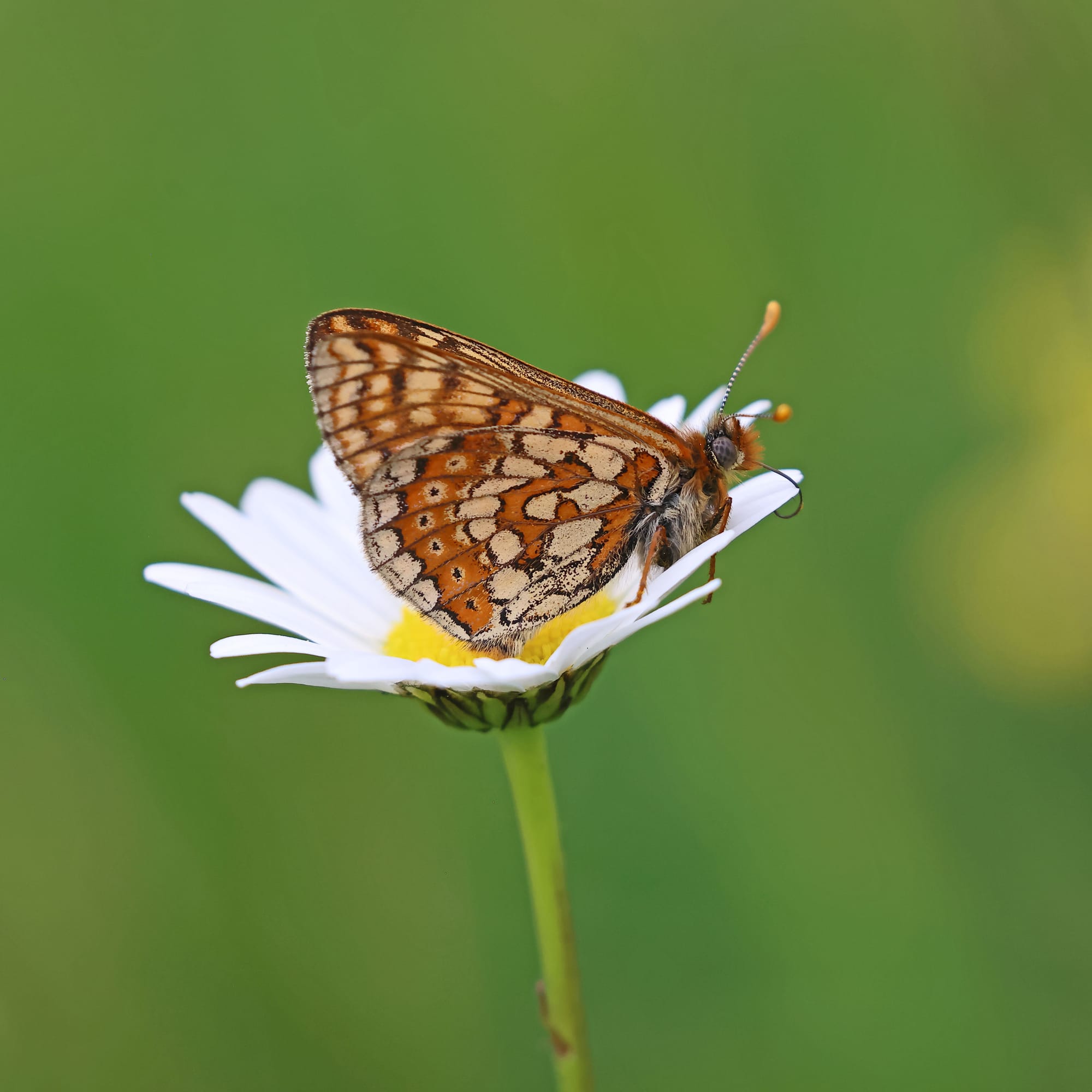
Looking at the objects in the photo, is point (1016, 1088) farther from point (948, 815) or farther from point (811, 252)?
point (811, 252)

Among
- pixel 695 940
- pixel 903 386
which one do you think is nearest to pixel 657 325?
pixel 903 386

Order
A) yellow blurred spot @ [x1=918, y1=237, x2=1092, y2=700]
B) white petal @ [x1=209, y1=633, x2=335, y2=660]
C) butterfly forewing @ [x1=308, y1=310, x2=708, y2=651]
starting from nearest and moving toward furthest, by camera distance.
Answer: white petal @ [x1=209, y1=633, x2=335, y2=660], butterfly forewing @ [x1=308, y1=310, x2=708, y2=651], yellow blurred spot @ [x1=918, y1=237, x2=1092, y2=700]

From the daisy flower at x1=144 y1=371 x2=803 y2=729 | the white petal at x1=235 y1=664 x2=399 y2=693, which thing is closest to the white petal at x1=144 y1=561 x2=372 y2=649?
the daisy flower at x1=144 y1=371 x2=803 y2=729

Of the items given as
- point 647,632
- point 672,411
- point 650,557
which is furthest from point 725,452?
point 647,632

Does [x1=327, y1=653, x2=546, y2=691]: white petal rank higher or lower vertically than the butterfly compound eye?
lower

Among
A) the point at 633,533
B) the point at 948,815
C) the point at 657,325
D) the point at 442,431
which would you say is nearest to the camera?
the point at 442,431

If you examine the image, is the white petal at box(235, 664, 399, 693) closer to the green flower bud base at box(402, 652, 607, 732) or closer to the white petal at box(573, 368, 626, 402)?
the green flower bud base at box(402, 652, 607, 732)

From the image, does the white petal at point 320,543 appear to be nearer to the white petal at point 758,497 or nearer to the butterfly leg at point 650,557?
the butterfly leg at point 650,557
